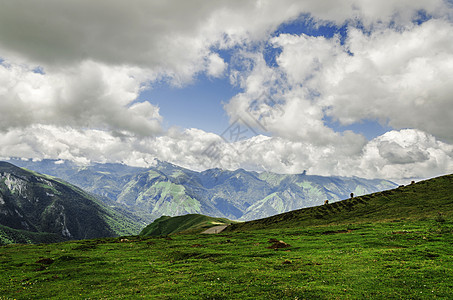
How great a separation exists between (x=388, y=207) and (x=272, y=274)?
266ft

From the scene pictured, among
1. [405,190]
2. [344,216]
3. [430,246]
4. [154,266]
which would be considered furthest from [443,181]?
[154,266]

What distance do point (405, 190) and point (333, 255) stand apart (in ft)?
298

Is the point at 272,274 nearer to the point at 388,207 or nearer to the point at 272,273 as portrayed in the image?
the point at 272,273

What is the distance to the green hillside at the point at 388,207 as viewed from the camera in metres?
76.2

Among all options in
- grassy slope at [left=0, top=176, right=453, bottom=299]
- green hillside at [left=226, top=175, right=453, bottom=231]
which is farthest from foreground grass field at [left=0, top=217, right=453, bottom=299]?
green hillside at [left=226, top=175, right=453, bottom=231]

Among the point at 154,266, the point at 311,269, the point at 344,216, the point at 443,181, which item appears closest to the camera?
the point at 311,269

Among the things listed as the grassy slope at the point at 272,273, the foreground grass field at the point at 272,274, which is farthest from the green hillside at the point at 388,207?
the foreground grass field at the point at 272,274

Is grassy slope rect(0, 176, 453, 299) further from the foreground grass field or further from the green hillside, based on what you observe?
the green hillside

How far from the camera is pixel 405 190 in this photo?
10338 centimetres

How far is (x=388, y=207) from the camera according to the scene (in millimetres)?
88375

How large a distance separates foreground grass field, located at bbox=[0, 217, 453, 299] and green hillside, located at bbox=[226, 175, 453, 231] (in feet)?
103

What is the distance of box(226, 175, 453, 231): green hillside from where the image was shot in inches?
3000

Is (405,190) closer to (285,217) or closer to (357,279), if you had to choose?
(285,217)

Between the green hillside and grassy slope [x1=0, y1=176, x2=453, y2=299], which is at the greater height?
the green hillside
